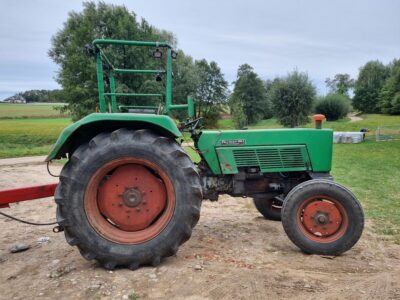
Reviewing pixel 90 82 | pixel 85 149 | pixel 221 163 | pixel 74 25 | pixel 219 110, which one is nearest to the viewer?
pixel 85 149

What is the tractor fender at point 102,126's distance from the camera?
3.58 metres

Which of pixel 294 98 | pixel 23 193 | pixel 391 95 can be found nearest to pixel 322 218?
pixel 23 193

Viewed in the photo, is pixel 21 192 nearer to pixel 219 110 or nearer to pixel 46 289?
pixel 46 289

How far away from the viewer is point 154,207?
12.5 ft

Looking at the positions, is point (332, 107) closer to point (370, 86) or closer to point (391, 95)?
point (391, 95)

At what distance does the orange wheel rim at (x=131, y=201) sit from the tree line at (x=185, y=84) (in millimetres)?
1349

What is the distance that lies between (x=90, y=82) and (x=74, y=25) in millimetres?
8511

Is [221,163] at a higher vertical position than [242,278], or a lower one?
higher

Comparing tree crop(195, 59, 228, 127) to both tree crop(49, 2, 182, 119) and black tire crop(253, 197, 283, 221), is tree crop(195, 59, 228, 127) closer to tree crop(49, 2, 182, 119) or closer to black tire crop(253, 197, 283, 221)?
tree crop(49, 2, 182, 119)

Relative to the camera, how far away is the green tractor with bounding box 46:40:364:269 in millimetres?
3568

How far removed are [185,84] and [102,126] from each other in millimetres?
32981

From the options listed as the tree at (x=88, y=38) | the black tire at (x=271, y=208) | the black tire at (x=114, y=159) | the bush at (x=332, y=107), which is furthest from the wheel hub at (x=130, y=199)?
the bush at (x=332, y=107)

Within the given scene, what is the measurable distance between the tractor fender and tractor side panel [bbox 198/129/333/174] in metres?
0.83

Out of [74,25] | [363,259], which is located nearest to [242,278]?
[363,259]
